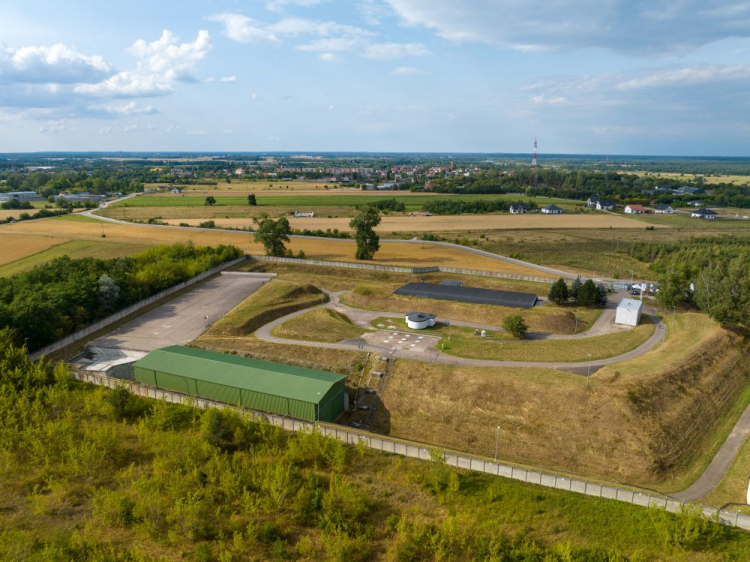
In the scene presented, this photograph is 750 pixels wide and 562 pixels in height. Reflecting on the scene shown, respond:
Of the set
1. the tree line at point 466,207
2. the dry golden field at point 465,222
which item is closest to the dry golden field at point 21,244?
the dry golden field at point 465,222

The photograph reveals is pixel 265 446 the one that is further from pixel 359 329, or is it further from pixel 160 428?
pixel 359 329

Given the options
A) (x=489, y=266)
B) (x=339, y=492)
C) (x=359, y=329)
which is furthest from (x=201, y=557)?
(x=489, y=266)

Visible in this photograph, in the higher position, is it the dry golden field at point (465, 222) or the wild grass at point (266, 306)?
the dry golden field at point (465, 222)

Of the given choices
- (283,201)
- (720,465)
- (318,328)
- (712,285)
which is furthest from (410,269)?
(283,201)

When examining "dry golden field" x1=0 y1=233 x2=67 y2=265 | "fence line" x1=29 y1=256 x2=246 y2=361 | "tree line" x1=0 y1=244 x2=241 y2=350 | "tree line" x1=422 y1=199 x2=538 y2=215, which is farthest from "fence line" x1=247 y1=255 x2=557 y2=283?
"tree line" x1=422 y1=199 x2=538 y2=215

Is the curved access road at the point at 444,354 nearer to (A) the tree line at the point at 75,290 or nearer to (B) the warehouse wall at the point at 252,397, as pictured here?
(B) the warehouse wall at the point at 252,397

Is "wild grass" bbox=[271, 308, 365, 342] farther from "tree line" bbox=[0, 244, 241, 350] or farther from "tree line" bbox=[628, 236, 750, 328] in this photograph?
"tree line" bbox=[628, 236, 750, 328]
